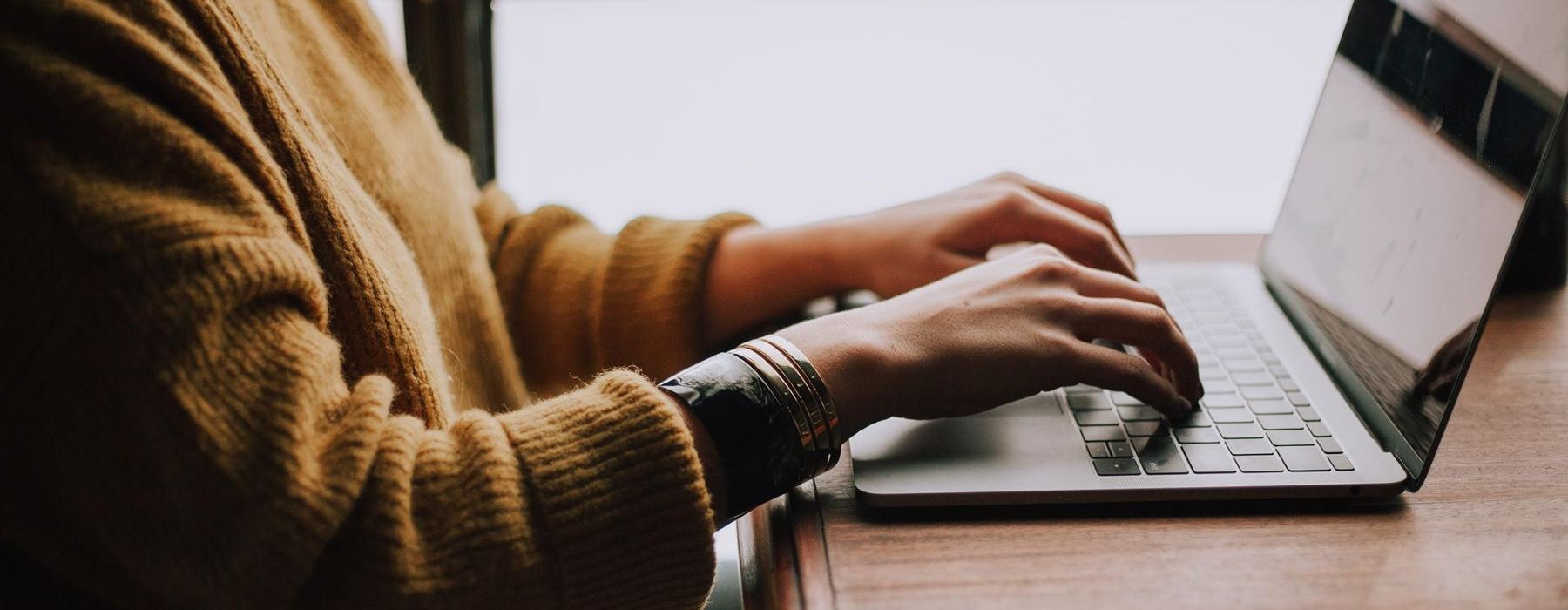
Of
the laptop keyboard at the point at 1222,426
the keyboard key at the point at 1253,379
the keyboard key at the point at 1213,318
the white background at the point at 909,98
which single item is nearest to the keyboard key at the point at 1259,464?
the laptop keyboard at the point at 1222,426

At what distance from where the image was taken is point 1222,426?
1.98ft

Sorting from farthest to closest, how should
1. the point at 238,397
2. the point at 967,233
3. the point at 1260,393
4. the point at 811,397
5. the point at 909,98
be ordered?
1. the point at 909,98
2. the point at 967,233
3. the point at 1260,393
4. the point at 811,397
5. the point at 238,397

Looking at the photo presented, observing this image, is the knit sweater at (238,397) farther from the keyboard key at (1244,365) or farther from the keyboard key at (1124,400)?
the keyboard key at (1244,365)

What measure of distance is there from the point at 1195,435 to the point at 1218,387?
0.08 m

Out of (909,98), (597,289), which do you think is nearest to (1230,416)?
(597,289)

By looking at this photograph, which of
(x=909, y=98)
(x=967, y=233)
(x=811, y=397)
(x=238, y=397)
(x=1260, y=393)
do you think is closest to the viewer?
(x=238, y=397)

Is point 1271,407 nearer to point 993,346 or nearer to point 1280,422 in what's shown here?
point 1280,422

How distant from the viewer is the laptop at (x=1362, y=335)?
0.54m

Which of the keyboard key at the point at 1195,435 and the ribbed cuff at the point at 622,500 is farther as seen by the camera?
the keyboard key at the point at 1195,435

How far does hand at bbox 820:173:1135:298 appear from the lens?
2.38 feet

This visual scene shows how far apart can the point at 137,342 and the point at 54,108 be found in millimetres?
101

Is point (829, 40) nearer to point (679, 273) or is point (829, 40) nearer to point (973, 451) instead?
point (679, 273)

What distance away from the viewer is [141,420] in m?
0.42

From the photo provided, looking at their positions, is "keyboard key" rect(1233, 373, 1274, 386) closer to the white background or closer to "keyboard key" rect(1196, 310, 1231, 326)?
"keyboard key" rect(1196, 310, 1231, 326)
